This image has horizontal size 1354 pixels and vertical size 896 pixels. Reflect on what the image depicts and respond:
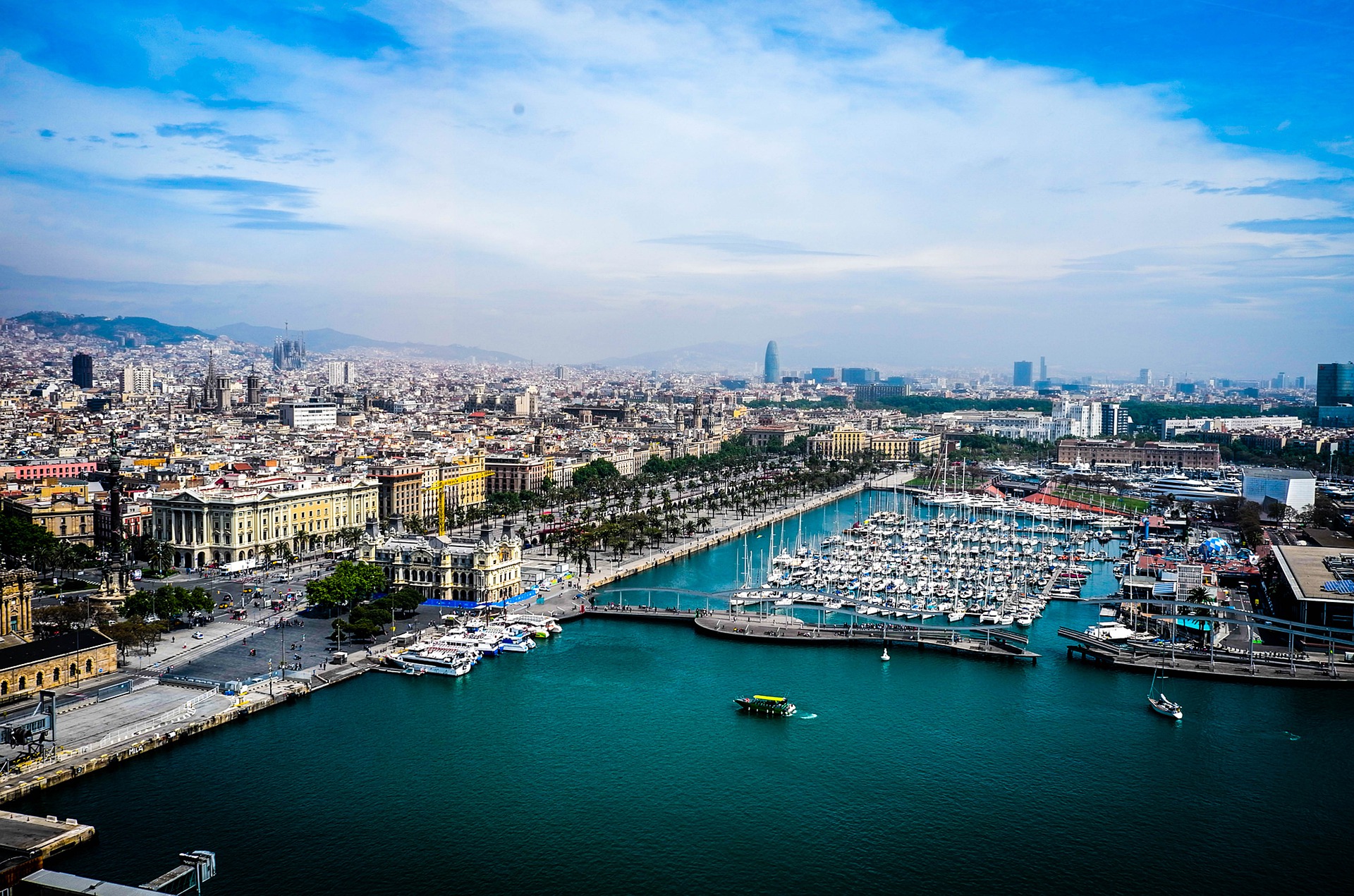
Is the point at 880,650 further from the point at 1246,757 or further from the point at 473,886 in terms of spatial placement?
the point at 473,886

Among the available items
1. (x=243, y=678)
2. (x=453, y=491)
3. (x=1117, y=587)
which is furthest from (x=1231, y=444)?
(x=243, y=678)

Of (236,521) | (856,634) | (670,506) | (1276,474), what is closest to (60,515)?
(236,521)

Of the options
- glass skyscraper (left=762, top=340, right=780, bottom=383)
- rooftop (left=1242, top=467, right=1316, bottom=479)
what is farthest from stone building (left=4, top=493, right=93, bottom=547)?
glass skyscraper (left=762, top=340, right=780, bottom=383)

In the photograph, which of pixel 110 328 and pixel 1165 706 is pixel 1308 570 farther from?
pixel 110 328

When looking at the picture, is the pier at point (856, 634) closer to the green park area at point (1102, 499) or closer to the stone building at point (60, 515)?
the stone building at point (60, 515)

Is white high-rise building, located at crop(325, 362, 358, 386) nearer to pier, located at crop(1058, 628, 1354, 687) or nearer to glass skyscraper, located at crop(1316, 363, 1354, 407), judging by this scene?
glass skyscraper, located at crop(1316, 363, 1354, 407)

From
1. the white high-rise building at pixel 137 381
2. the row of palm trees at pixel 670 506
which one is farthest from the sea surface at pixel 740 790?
the white high-rise building at pixel 137 381

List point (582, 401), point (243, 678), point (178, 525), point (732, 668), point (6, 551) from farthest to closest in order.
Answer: point (582, 401) < point (178, 525) < point (6, 551) < point (732, 668) < point (243, 678)
